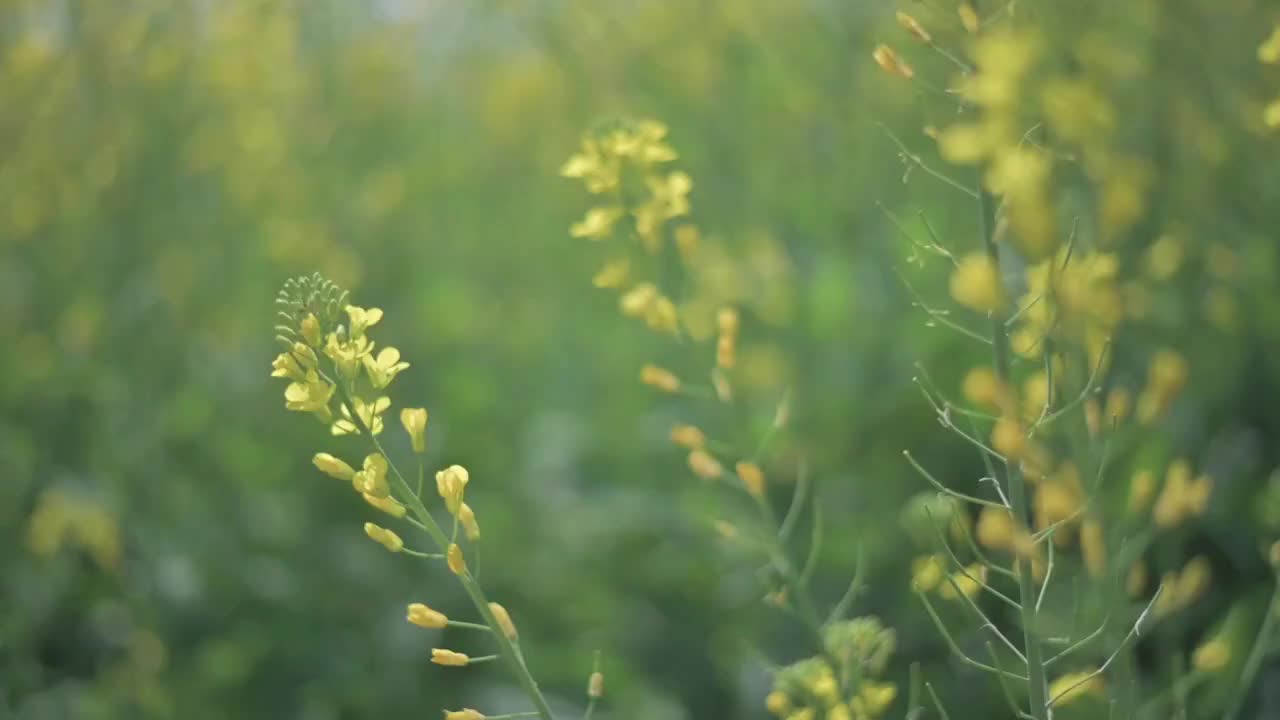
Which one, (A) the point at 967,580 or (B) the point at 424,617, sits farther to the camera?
(A) the point at 967,580

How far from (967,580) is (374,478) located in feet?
2.60

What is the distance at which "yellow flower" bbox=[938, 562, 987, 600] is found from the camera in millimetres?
1453

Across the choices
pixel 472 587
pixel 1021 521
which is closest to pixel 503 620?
pixel 472 587

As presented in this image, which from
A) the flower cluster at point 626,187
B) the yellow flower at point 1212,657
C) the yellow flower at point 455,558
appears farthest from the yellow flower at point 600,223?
the yellow flower at point 1212,657

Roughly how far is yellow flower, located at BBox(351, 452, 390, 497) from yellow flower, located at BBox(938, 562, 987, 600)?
63 centimetres

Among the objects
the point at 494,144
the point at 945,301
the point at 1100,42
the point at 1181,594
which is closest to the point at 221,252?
the point at 494,144

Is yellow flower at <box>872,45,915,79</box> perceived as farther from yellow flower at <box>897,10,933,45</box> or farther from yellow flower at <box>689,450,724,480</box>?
yellow flower at <box>689,450,724,480</box>

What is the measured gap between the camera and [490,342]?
4949mm

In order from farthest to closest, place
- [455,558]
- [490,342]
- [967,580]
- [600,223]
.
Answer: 1. [490,342]
2. [600,223]
3. [967,580]
4. [455,558]

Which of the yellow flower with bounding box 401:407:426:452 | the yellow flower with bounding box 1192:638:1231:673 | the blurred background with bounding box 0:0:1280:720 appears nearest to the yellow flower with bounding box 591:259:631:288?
the yellow flower with bounding box 401:407:426:452

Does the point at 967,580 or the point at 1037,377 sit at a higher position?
the point at 1037,377

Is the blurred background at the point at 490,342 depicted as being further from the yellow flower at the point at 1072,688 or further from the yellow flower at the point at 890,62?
the yellow flower at the point at 890,62

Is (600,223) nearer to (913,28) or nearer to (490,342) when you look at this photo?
(913,28)

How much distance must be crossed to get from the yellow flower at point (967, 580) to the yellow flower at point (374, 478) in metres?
0.63
